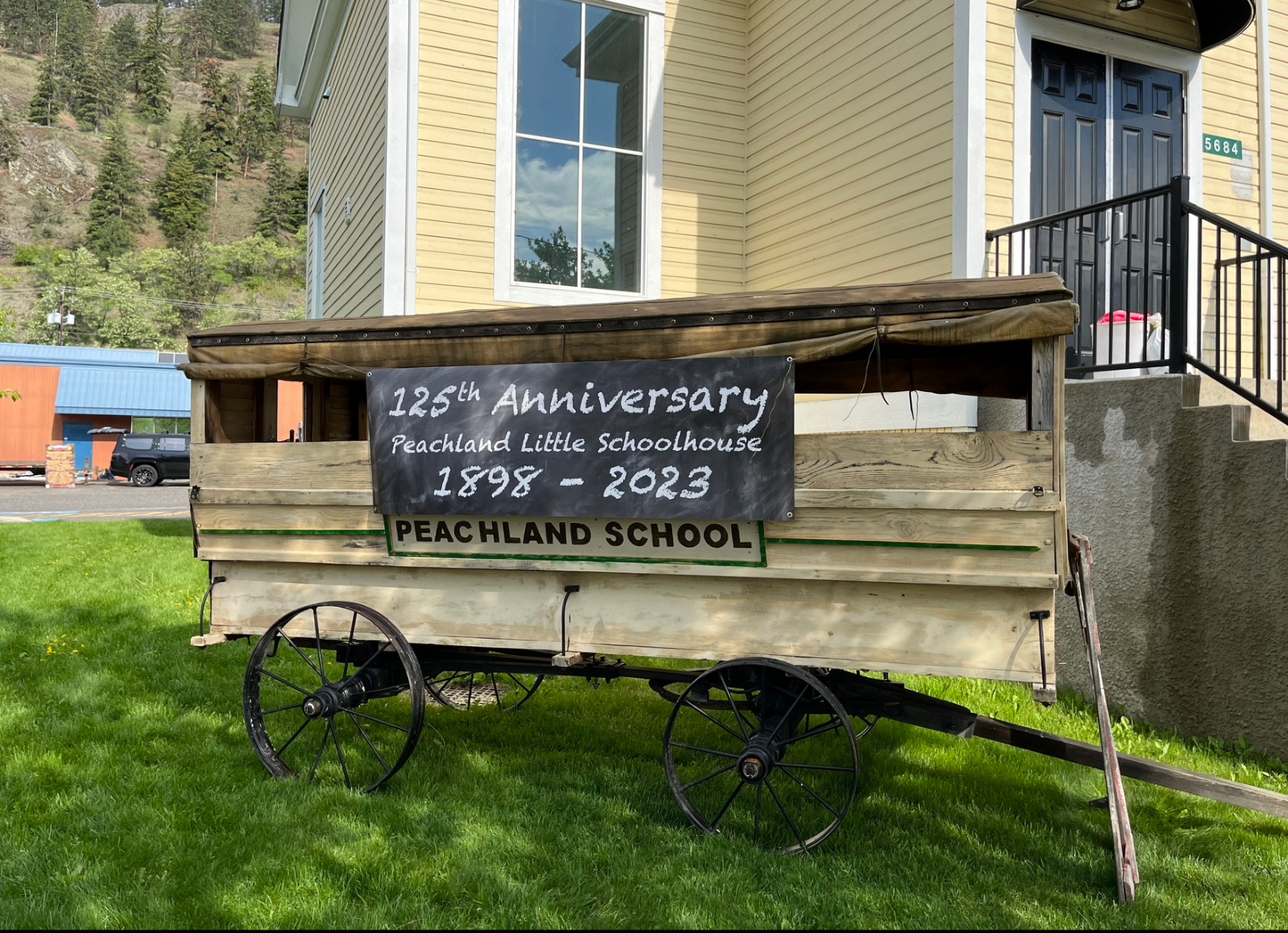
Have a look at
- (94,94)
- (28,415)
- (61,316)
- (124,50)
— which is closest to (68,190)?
(94,94)

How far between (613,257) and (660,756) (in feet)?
19.1

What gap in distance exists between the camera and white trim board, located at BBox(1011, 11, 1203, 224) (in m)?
7.57

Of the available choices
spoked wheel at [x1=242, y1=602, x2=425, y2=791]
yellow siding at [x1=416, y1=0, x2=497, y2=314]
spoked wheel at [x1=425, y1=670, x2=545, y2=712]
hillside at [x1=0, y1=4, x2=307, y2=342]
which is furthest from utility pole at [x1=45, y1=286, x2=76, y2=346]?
spoked wheel at [x1=242, y1=602, x2=425, y2=791]

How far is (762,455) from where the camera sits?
3871mm

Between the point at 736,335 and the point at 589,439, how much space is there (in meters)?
0.77

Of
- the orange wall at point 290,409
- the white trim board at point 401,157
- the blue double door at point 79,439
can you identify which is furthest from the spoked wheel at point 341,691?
the blue double door at point 79,439

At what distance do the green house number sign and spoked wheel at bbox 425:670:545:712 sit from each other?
25.1 ft

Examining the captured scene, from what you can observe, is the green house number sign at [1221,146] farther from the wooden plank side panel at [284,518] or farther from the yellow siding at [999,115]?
the wooden plank side panel at [284,518]

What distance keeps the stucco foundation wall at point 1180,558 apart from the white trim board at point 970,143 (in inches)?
66.0

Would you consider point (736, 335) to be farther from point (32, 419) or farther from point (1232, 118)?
point (32, 419)

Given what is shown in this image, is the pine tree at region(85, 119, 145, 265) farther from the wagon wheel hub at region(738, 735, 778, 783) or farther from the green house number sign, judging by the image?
the wagon wheel hub at region(738, 735, 778, 783)

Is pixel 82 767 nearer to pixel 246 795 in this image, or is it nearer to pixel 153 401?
pixel 246 795

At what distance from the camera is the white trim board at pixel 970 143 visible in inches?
291

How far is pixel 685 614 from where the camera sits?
13.6 ft
